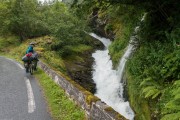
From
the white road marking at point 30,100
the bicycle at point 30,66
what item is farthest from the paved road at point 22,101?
the bicycle at point 30,66

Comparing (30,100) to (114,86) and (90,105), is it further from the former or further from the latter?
(114,86)

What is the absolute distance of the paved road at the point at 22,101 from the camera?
26.0ft

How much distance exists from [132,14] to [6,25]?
3124 cm

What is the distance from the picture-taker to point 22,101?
9445 mm

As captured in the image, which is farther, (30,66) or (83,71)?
(83,71)

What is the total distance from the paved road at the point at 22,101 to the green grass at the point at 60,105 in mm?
226

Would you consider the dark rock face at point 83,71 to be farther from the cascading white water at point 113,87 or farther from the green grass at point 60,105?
the green grass at point 60,105

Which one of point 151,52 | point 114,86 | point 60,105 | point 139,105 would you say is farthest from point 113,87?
point 60,105

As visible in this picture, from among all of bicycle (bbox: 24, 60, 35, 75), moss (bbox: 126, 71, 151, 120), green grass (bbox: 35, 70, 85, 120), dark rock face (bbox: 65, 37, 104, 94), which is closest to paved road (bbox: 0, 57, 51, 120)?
green grass (bbox: 35, 70, 85, 120)

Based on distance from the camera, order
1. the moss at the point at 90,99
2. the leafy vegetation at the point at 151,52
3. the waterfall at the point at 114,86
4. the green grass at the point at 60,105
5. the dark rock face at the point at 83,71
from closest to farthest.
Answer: the moss at the point at 90,99 → the green grass at the point at 60,105 → the leafy vegetation at the point at 151,52 → the waterfall at the point at 114,86 → the dark rock face at the point at 83,71

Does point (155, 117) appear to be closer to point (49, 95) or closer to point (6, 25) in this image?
point (49, 95)

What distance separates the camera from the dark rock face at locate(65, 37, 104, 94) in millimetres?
19469

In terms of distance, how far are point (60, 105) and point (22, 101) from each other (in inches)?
67.7

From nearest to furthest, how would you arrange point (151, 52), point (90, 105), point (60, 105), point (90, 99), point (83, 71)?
point (90, 105), point (90, 99), point (60, 105), point (151, 52), point (83, 71)
